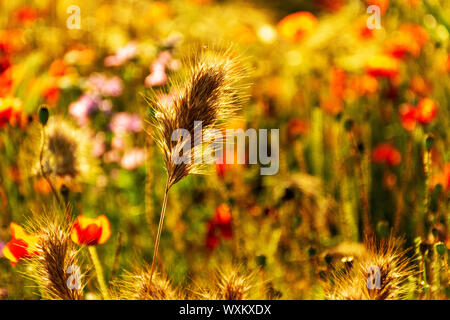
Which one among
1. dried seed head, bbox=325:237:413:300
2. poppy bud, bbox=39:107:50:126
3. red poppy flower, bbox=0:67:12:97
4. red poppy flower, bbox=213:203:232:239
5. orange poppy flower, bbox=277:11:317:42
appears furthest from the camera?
orange poppy flower, bbox=277:11:317:42

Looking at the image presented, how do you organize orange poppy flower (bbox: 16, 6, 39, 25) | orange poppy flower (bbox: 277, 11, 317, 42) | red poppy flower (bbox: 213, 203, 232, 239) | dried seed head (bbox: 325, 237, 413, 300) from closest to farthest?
1. dried seed head (bbox: 325, 237, 413, 300)
2. red poppy flower (bbox: 213, 203, 232, 239)
3. orange poppy flower (bbox: 277, 11, 317, 42)
4. orange poppy flower (bbox: 16, 6, 39, 25)

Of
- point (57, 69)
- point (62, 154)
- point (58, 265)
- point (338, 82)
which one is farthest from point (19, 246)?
point (338, 82)

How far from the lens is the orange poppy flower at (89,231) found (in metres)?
0.93

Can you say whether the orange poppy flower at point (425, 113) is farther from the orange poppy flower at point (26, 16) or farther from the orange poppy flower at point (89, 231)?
the orange poppy flower at point (26, 16)

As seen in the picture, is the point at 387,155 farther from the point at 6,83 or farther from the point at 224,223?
the point at 6,83

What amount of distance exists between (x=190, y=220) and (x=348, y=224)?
50 cm

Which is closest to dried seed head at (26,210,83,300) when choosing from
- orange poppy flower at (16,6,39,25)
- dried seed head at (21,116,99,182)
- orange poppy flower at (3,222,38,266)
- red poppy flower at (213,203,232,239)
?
orange poppy flower at (3,222,38,266)

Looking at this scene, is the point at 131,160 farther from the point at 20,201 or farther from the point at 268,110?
the point at 268,110

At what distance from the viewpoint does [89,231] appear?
3.11 feet

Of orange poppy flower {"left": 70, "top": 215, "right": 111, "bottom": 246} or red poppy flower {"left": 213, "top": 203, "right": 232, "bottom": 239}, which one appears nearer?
orange poppy flower {"left": 70, "top": 215, "right": 111, "bottom": 246}

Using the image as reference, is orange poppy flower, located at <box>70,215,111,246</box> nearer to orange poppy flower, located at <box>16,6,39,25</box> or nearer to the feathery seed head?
the feathery seed head

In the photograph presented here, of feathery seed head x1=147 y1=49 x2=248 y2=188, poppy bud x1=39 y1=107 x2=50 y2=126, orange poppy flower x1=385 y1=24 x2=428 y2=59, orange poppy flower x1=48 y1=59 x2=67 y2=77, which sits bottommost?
feathery seed head x1=147 y1=49 x2=248 y2=188

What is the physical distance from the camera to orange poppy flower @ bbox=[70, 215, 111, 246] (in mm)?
931
